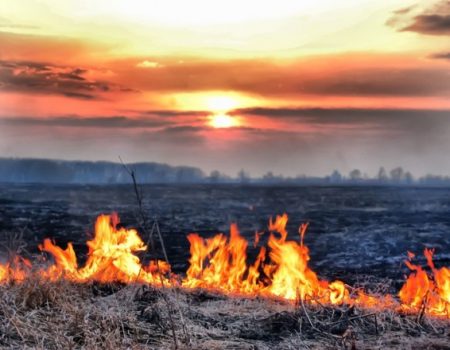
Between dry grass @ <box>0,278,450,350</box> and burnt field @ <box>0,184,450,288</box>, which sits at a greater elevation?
dry grass @ <box>0,278,450,350</box>

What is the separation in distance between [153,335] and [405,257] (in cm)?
1360

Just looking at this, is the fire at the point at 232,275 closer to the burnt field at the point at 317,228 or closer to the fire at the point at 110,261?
the fire at the point at 110,261

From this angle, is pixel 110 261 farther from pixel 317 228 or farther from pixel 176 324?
pixel 317 228

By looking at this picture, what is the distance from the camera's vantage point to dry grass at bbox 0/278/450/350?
691cm

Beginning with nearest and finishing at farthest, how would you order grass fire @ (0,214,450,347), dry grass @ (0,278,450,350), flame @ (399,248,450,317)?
dry grass @ (0,278,450,350)
grass fire @ (0,214,450,347)
flame @ (399,248,450,317)

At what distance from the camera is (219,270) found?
1186cm

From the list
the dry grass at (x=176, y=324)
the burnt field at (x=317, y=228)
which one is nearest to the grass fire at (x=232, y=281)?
the dry grass at (x=176, y=324)

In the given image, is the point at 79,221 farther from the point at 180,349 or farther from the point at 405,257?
the point at 180,349

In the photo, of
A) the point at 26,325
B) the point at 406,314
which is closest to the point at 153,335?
the point at 26,325

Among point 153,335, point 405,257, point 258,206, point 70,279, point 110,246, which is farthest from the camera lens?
point 258,206

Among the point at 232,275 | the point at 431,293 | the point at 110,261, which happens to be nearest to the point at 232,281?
the point at 232,275

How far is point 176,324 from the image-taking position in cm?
→ 775

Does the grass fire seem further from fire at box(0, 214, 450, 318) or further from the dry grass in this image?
the dry grass

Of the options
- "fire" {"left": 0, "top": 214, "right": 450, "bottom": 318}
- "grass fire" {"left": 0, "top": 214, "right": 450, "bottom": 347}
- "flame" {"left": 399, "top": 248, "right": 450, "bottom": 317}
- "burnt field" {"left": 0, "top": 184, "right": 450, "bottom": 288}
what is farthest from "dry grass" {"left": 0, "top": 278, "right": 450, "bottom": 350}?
"burnt field" {"left": 0, "top": 184, "right": 450, "bottom": 288}
